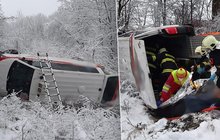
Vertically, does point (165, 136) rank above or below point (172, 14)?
below

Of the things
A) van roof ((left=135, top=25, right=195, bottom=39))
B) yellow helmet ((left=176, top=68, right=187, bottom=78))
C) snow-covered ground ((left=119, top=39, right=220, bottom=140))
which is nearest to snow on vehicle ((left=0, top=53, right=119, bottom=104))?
snow-covered ground ((left=119, top=39, right=220, bottom=140))

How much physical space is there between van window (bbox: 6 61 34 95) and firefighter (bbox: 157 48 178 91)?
586 mm

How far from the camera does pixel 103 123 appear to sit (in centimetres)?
109

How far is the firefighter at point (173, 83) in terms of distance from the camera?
4.15 feet

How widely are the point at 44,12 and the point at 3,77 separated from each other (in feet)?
0.78

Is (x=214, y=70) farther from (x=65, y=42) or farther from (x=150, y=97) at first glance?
(x=65, y=42)

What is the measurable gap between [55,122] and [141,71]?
363 millimetres

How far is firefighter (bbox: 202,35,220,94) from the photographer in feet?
3.82

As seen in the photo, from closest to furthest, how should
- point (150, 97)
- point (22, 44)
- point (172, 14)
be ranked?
point (22, 44)
point (172, 14)
point (150, 97)

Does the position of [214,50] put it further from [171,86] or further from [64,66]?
[64,66]

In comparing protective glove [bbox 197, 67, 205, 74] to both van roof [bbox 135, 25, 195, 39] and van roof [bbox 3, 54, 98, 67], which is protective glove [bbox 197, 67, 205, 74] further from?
van roof [bbox 3, 54, 98, 67]

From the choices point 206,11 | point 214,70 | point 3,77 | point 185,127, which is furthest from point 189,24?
point 3,77

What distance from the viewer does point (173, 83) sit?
1.32 m

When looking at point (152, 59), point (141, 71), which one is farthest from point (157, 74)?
point (141, 71)
